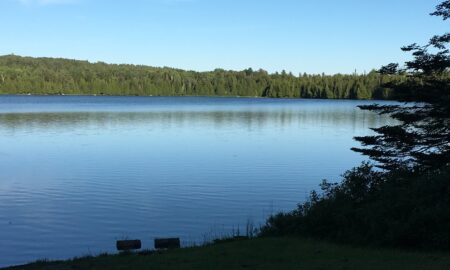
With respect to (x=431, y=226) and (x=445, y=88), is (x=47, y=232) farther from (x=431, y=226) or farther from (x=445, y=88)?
(x=445, y=88)

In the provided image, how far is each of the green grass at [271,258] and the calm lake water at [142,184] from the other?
3564mm

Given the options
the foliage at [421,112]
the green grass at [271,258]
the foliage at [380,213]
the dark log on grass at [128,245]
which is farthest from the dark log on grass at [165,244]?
the foliage at [421,112]

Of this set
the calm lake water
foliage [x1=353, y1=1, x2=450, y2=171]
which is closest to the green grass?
the calm lake water

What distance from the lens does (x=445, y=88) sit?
19.9m

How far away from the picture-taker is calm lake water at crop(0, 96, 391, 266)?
17.4m

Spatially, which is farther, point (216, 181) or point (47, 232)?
point (216, 181)

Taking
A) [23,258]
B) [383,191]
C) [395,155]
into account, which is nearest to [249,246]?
[383,191]

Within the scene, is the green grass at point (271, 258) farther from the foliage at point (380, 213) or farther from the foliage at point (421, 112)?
the foliage at point (421, 112)

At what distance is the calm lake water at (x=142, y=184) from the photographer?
17.4 meters

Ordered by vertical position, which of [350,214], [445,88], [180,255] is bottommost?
[180,255]

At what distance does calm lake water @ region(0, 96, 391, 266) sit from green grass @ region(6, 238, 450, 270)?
356 cm

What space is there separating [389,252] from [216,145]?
105 feet

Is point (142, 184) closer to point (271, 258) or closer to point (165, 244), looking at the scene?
point (165, 244)

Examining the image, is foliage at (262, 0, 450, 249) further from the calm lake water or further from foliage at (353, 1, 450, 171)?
the calm lake water
